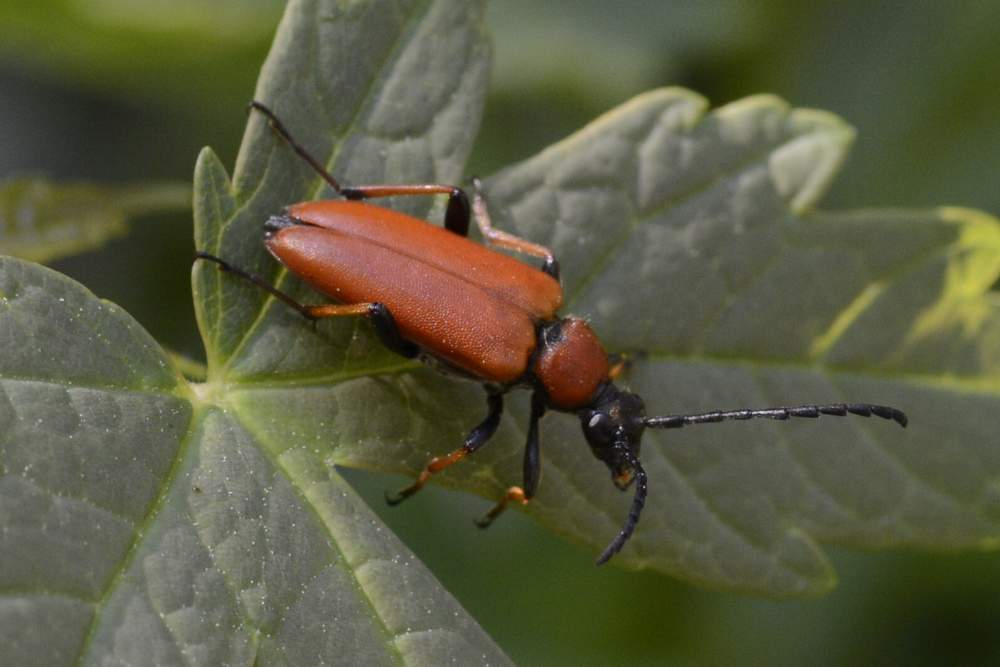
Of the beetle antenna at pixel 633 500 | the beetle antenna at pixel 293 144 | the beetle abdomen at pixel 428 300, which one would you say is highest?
the beetle antenna at pixel 293 144

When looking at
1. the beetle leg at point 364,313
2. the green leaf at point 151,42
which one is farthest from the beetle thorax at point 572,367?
the green leaf at point 151,42

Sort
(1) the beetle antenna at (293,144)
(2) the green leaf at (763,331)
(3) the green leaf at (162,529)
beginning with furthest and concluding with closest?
(2) the green leaf at (763,331) < (1) the beetle antenna at (293,144) < (3) the green leaf at (162,529)

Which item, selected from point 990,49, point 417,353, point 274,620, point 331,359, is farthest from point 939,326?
point 990,49

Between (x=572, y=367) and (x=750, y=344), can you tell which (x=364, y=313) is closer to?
(x=572, y=367)

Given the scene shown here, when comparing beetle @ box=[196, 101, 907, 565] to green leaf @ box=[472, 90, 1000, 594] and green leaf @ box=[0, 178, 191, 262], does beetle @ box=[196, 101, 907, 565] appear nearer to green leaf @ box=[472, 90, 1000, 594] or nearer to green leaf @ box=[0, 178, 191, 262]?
green leaf @ box=[472, 90, 1000, 594]

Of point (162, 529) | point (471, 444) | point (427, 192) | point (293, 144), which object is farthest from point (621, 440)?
point (162, 529)

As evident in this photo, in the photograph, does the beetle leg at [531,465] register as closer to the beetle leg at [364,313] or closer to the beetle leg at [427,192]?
the beetle leg at [364,313]

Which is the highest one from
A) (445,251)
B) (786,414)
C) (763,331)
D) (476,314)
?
(445,251)
